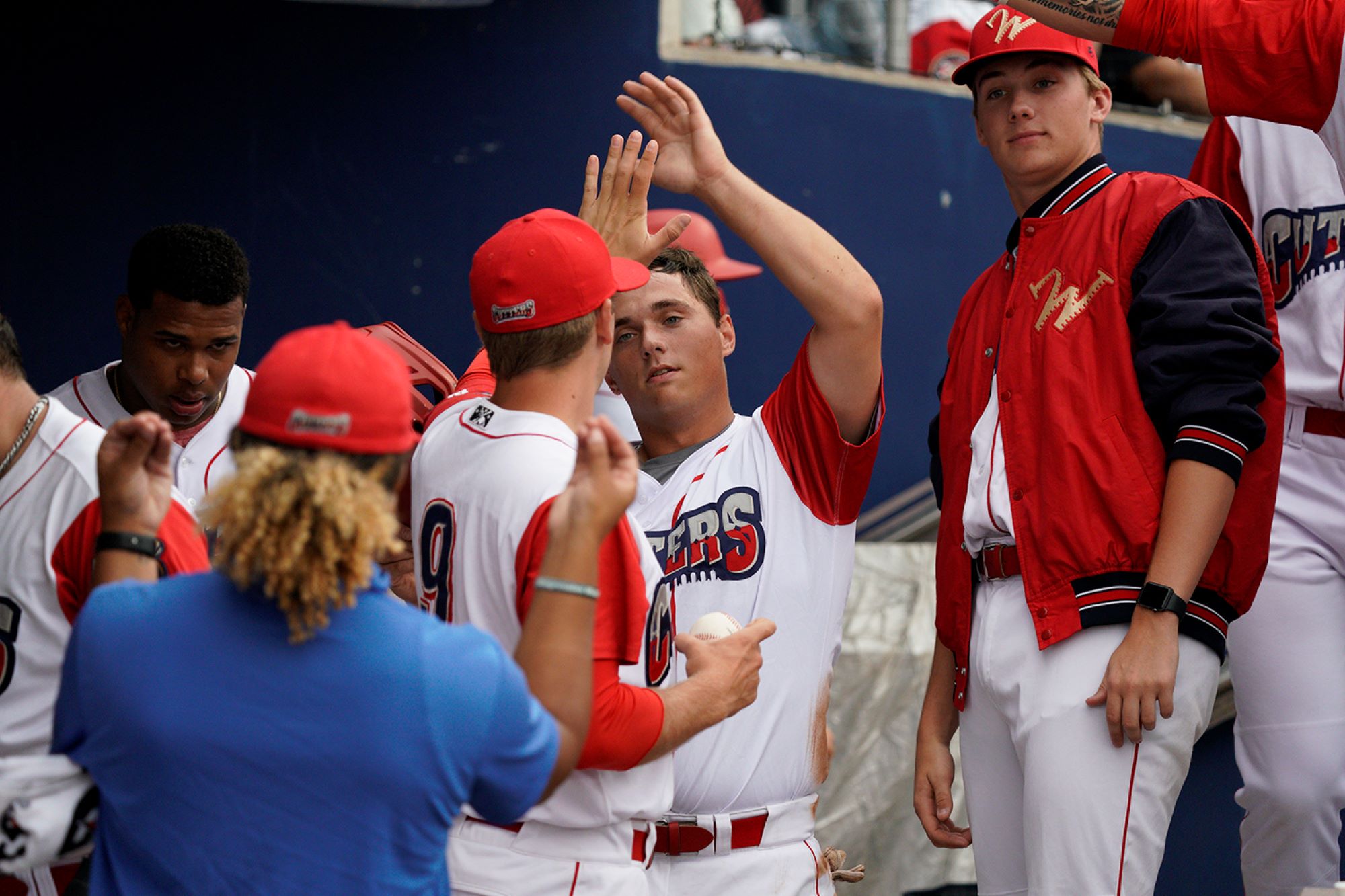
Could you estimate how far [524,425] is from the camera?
243cm

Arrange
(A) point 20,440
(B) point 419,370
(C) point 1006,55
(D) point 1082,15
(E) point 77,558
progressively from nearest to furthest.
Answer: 1. (E) point 77,558
2. (A) point 20,440
3. (D) point 1082,15
4. (C) point 1006,55
5. (B) point 419,370

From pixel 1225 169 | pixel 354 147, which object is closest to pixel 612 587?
pixel 1225 169

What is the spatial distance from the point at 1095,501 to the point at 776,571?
67 centimetres

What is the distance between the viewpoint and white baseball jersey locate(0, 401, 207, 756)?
2.52 m

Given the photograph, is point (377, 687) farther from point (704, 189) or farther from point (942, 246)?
point (942, 246)

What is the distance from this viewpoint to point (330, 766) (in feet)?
5.77

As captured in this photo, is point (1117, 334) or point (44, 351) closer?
point (1117, 334)

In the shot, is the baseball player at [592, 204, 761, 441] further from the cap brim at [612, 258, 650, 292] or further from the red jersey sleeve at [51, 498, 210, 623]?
the red jersey sleeve at [51, 498, 210, 623]

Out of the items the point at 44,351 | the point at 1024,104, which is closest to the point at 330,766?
the point at 1024,104

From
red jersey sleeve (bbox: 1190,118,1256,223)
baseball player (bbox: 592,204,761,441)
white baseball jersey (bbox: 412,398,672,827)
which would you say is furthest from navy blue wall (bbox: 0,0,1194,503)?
white baseball jersey (bbox: 412,398,672,827)

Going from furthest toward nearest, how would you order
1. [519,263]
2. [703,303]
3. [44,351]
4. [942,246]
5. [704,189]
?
[942,246]
[44,351]
[703,303]
[704,189]
[519,263]

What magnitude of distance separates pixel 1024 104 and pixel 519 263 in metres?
1.25

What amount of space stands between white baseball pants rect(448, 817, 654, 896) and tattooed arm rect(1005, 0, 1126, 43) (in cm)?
179

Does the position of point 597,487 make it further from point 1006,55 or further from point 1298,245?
point 1298,245
